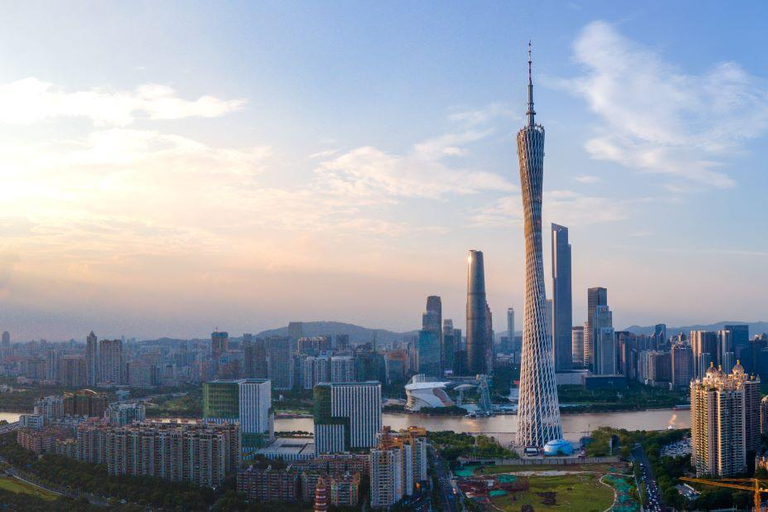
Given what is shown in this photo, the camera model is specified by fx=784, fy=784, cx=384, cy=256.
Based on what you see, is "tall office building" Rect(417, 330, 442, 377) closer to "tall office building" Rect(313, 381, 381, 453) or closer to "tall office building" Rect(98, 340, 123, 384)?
"tall office building" Rect(98, 340, 123, 384)

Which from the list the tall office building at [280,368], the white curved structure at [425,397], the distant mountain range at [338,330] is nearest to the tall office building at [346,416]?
the white curved structure at [425,397]

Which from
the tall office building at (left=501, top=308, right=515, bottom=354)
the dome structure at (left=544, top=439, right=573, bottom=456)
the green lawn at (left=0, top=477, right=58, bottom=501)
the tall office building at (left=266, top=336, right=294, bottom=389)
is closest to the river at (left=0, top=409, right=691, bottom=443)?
the dome structure at (left=544, top=439, right=573, bottom=456)

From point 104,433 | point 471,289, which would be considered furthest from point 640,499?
point 471,289

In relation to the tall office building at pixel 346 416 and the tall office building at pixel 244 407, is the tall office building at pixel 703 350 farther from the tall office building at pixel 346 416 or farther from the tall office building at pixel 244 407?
the tall office building at pixel 244 407

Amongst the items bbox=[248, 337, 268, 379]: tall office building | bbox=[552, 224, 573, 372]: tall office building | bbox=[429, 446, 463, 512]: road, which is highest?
bbox=[552, 224, 573, 372]: tall office building

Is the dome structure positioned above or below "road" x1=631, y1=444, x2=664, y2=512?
above
